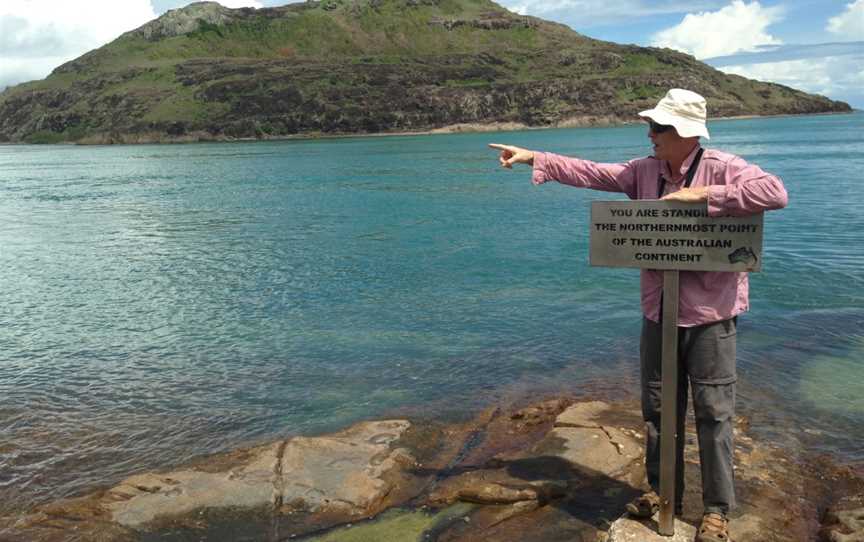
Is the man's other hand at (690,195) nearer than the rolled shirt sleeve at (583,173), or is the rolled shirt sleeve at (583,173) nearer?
the man's other hand at (690,195)

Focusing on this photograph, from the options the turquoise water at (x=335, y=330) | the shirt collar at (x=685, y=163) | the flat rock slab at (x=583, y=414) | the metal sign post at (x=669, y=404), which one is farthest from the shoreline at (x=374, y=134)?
the metal sign post at (x=669, y=404)

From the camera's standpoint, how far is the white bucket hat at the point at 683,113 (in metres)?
4.98

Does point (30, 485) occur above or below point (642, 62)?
below

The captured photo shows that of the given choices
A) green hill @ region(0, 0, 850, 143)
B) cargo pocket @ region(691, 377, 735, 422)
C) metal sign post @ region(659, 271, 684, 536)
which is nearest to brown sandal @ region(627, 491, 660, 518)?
metal sign post @ region(659, 271, 684, 536)

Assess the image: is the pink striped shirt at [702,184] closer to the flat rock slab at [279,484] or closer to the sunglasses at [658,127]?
the sunglasses at [658,127]

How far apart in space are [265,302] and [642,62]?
201 meters

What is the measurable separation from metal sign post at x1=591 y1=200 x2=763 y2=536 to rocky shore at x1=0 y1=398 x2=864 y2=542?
898 millimetres

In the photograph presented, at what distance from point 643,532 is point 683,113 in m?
3.07

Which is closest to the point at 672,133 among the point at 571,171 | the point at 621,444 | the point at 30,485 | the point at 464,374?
the point at 571,171

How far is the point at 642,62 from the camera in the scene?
199 meters

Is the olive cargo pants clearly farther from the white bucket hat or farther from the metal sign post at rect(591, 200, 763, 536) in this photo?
the white bucket hat

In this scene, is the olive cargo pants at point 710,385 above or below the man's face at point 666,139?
below

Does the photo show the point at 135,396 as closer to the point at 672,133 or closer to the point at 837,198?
the point at 672,133

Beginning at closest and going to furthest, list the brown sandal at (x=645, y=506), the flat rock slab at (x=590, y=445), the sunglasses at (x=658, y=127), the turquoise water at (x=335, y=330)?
the sunglasses at (x=658, y=127) → the brown sandal at (x=645, y=506) → the flat rock slab at (x=590, y=445) → the turquoise water at (x=335, y=330)
